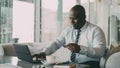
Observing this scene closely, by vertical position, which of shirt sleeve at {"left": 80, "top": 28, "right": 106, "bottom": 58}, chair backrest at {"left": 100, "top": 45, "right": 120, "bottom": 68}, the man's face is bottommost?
chair backrest at {"left": 100, "top": 45, "right": 120, "bottom": 68}

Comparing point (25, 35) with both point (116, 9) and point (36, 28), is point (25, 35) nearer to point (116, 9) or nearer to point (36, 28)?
point (36, 28)

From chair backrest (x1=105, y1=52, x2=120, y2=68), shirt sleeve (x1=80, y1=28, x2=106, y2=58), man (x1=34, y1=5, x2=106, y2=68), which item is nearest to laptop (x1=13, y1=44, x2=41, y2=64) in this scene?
man (x1=34, y1=5, x2=106, y2=68)

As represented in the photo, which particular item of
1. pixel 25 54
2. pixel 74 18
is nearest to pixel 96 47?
pixel 74 18

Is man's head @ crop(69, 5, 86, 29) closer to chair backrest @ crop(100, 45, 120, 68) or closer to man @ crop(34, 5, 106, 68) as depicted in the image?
man @ crop(34, 5, 106, 68)

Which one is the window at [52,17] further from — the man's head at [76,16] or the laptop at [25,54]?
the laptop at [25,54]

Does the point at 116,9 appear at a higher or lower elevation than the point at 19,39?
higher

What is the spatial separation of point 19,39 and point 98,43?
2699 millimetres

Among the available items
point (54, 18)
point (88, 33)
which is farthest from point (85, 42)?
point (54, 18)

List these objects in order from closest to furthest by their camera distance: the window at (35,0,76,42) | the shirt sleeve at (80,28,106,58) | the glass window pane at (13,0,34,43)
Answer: the shirt sleeve at (80,28,106,58) → the glass window pane at (13,0,34,43) → the window at (35,0,76,42)

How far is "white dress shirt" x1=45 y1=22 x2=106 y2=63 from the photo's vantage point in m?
2.31

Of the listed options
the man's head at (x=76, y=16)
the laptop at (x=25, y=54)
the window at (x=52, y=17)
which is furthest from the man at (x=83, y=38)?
the window at (x=52, y=17)

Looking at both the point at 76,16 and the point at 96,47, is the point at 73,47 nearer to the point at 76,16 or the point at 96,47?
the point at 96,47

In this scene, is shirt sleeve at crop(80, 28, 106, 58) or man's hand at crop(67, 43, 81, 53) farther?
shirt sleeve at crop(80, 28, 106, 58)

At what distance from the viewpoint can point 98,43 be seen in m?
2.42
